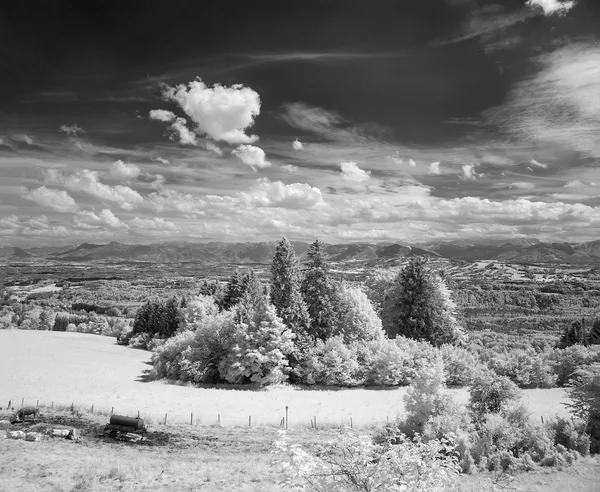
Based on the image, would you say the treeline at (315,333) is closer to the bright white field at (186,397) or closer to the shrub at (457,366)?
the shrub at (457,366)

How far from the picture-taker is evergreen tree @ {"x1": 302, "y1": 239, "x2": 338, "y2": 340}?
4088 cm

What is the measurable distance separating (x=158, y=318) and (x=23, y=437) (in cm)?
5028

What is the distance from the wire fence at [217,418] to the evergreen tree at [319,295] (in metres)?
11.9

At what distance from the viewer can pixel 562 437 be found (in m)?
19.5

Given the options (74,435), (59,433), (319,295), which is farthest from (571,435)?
(59,433)

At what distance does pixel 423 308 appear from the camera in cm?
4350

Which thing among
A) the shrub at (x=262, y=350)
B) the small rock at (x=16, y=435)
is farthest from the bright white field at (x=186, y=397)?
the small rock at (x=16, y=435)

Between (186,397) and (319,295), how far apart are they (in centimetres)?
1559

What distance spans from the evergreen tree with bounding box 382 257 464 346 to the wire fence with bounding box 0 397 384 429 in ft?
60.3

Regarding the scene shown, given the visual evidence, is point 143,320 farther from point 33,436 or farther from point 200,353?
point 33,436

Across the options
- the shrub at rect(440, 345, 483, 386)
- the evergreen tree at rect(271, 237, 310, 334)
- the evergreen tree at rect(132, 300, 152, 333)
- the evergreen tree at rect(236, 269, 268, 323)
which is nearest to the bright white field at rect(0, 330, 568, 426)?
the shrub at rect(440, 345, 483, 386)

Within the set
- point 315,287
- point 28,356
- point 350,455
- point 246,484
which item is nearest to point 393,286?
point 315,287

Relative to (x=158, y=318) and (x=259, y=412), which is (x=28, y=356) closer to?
(x=158, y=318)

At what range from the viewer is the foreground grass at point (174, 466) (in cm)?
1612
